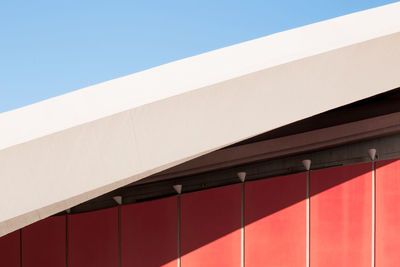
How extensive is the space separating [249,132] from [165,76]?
1.07 metres

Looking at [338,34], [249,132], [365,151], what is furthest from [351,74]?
[365,151]

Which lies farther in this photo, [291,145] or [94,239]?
[94,239]

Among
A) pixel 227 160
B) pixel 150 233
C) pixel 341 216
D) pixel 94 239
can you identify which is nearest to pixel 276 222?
pixel 341 216

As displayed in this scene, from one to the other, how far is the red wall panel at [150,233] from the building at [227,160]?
0.03 meters

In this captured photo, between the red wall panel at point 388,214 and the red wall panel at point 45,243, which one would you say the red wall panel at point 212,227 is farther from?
the red wall panel at point 45,243

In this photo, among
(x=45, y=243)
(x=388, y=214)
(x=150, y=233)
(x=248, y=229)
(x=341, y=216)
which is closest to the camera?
(x=388, y=214)

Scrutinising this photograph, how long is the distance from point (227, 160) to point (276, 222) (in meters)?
1.56

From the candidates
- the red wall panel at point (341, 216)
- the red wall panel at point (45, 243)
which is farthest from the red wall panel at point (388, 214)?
Answer: the red wall panel at point (45, 243)

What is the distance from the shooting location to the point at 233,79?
522 cm

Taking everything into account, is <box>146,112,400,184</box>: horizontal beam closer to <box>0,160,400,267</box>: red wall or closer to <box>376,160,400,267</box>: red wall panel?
<box>0,160,400,267</box>: red wall

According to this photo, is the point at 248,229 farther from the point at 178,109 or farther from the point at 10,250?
the point at 10,250

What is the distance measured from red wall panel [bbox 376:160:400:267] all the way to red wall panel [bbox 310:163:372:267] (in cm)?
15

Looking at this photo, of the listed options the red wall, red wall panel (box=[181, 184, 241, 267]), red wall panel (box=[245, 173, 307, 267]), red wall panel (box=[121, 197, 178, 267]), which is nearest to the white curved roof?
the red wall

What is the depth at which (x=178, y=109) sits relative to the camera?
507 cm
